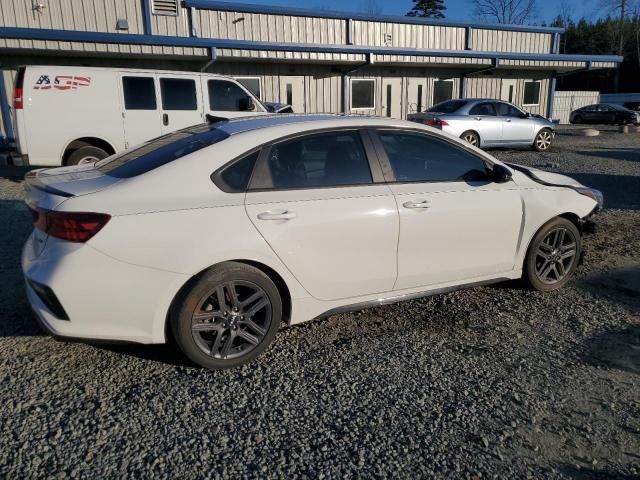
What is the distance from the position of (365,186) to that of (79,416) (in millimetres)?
2265

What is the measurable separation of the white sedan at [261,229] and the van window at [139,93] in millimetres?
6299

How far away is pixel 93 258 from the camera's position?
2771 mm

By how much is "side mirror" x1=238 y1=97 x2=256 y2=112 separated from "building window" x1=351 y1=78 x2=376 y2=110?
964cm

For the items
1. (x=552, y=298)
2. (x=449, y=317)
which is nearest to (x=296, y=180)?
(x=449, y=317)

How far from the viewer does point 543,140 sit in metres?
15.3

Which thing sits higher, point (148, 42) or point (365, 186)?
point (148, 42)

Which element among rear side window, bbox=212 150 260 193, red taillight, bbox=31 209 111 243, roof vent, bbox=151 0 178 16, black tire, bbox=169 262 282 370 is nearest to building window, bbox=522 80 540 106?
roof vent, bbox=151 0 178 16

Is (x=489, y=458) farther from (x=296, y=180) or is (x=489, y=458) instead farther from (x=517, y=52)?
(x=517, y=52)

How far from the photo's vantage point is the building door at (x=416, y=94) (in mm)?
20688

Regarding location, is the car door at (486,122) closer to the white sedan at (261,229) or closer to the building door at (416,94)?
the building door at (416,94)

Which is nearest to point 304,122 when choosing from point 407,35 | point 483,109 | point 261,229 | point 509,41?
point 261,229

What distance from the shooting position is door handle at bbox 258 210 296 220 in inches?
123

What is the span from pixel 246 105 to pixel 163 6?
7.81 m

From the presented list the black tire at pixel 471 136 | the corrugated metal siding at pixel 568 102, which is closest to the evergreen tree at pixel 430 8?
the corrugated metal siding at pixel 568 102
